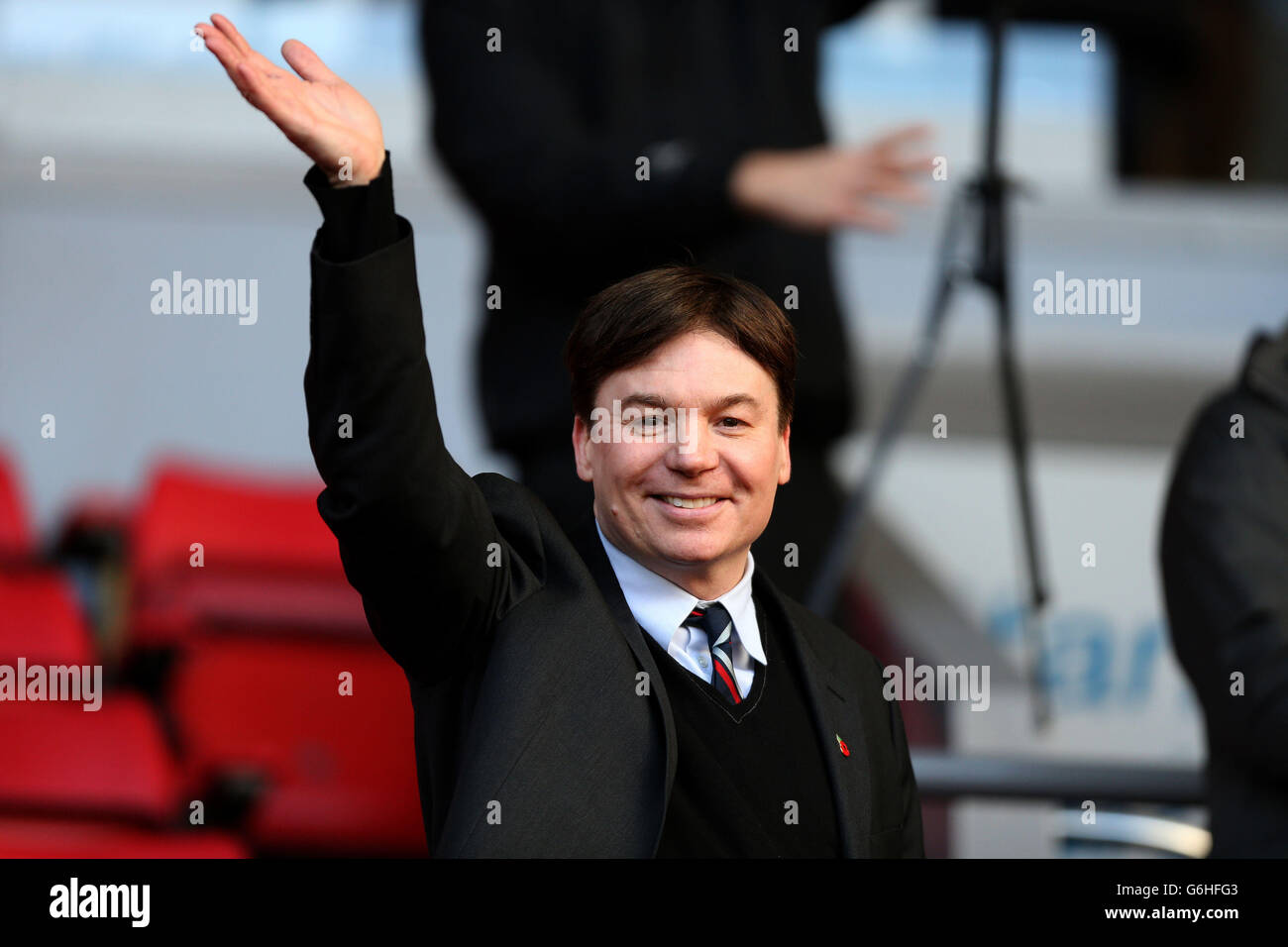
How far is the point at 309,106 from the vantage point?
791 mm

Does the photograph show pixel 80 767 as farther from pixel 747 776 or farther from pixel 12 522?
pixel 747 776

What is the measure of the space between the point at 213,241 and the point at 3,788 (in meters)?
2.10

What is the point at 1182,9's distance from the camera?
13.7 ft

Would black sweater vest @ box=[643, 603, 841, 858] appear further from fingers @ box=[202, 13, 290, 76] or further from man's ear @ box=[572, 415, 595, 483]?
fingers @ box=[202, 13, 290, 76]

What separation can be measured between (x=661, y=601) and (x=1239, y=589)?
712mm

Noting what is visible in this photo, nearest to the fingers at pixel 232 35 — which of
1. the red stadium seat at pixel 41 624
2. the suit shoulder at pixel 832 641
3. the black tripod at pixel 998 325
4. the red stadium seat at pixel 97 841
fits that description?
the suit shoulder at pixel 832 641

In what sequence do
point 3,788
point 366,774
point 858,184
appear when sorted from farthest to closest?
1. point 366,774
2. point 3,788
3. point 858,184

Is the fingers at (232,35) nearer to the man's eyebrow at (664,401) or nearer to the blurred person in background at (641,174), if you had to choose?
the man's eyebrow at (664,401)

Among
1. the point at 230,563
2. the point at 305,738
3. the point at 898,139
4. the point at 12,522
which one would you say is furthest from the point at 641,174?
the point at 12,522

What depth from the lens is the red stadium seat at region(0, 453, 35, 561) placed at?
2.58m

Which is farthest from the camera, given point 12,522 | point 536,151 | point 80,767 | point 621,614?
point 12,522
